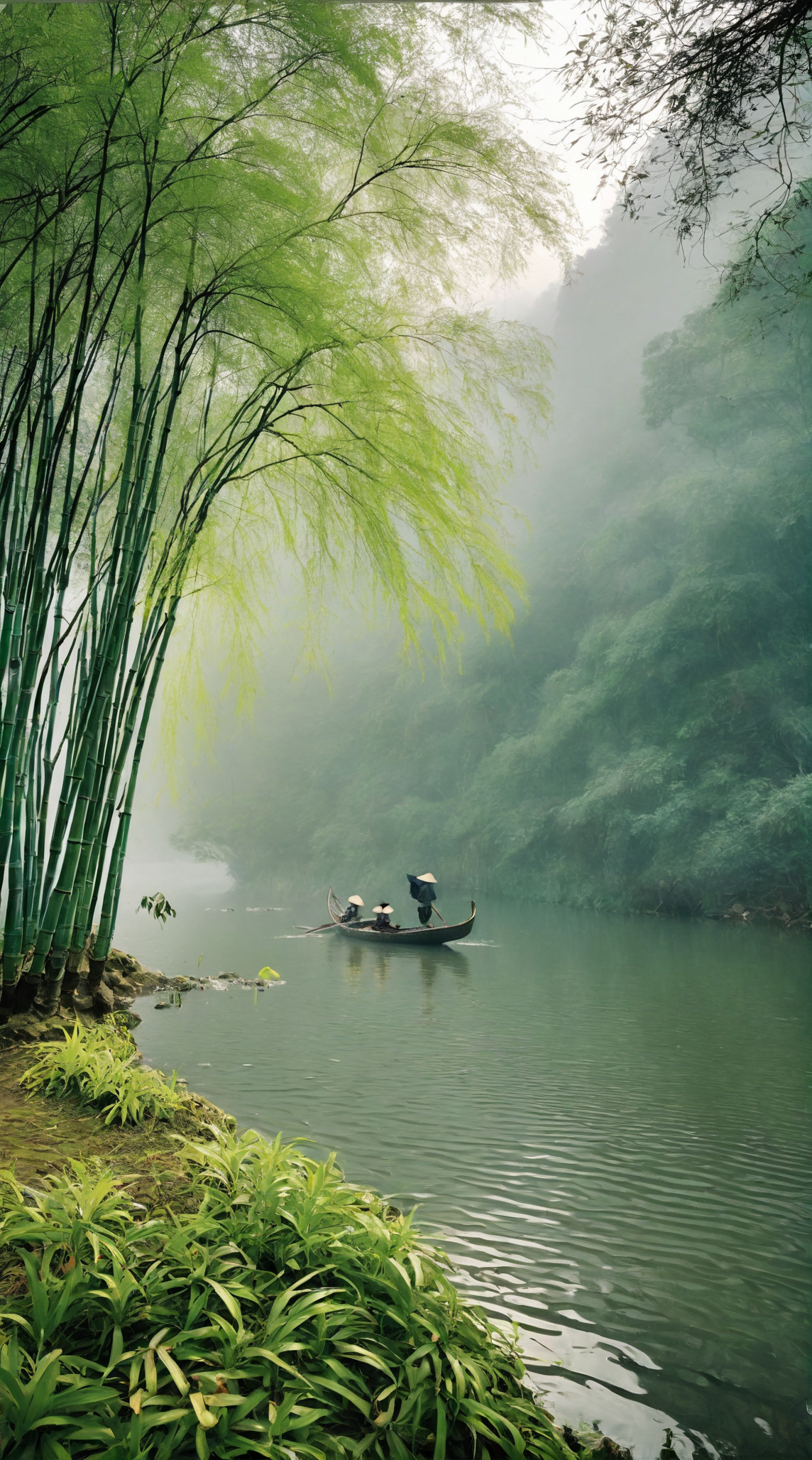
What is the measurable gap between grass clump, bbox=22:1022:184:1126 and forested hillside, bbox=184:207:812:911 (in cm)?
914

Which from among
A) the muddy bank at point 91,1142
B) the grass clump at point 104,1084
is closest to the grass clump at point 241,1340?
the muddy bank at point 91,1142

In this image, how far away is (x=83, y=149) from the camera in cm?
305

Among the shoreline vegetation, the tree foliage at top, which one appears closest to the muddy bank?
the shoreline vegetation

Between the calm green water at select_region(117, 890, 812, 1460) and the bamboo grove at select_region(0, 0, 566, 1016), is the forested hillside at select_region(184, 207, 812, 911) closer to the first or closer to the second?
the bamboo grove at select_region(0, 0, 566, 1016)

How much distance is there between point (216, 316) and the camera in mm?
3754

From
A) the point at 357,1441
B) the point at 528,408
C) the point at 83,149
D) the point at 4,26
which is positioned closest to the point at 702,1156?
the point at 357,1441

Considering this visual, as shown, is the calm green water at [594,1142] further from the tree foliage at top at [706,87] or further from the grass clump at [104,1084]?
the tree foliage at top at [706,87]

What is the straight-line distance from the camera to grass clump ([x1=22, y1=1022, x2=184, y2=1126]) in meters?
2.42

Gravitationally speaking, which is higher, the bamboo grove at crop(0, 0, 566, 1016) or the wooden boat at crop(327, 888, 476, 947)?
the bamboo grove at crop(0, 0, 566, 1016)

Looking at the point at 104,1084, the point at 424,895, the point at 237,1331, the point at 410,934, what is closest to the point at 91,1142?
the point at 104,1084

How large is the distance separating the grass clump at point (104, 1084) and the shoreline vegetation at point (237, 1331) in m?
0.47

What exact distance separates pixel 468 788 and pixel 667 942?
11.8 meters

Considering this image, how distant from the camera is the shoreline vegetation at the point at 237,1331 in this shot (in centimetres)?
114

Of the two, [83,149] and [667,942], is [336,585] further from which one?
[667,942]
